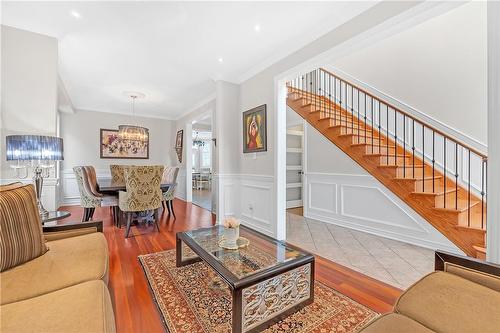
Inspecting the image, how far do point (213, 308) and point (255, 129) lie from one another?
2617 mm

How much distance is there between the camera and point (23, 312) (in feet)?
3.05

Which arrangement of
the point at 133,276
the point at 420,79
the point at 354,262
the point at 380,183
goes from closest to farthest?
1. the point at 133,276
2. the point at 354,262
3. the point at 380,183
4. the point at 420,79

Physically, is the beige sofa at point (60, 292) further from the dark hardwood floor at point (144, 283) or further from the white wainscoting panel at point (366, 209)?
the white wainscoting panel at point (366, 209)

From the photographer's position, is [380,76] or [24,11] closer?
[24,11]

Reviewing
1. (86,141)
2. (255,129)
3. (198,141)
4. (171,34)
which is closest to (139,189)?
(255,129)

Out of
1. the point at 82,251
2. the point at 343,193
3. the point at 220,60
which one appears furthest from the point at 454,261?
the point at 220,60

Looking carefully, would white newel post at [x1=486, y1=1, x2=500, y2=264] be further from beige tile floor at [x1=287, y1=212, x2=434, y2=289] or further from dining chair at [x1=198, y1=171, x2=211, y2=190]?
dining chair at [x1=198, y1=171, x2=211, y2=190]

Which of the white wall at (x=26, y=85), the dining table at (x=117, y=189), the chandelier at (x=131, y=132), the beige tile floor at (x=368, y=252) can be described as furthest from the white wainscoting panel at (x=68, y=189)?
the beige tile floor at (x=368, y=252)

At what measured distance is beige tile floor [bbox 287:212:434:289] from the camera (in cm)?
221

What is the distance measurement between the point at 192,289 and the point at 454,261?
1.79 meters

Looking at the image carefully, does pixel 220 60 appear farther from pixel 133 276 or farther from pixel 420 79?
pixel 420 79

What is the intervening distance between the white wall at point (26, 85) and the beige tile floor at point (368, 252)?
3499mm

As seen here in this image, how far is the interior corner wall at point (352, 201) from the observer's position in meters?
3.01

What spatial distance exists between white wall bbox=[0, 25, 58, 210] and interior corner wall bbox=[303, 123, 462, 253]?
407 cm
